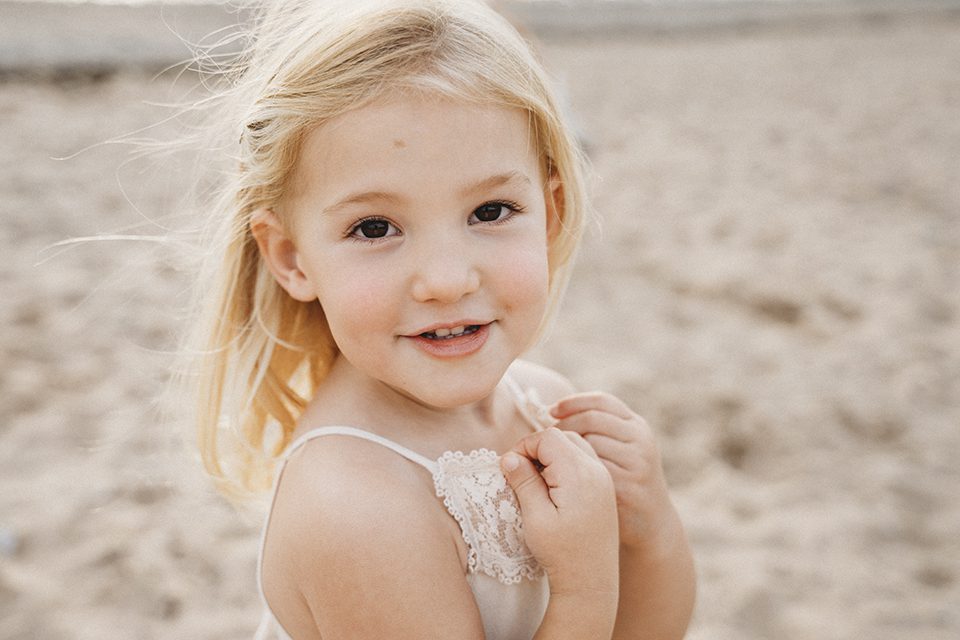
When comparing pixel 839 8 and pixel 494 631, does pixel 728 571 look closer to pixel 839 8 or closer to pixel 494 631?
pixel 494 631

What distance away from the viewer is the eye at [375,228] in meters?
1.34

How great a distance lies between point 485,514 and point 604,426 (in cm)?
34

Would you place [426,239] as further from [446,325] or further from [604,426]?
[604,426]

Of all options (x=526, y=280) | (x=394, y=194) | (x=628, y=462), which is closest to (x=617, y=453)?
(x=628, y=462)

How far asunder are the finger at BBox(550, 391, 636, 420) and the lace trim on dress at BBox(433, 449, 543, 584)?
262 millimetres

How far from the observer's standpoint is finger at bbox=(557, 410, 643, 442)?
5.48 feet

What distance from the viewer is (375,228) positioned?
135cm

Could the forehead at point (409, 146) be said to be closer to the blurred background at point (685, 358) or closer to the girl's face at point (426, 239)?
the girl's face at point (426, 239)

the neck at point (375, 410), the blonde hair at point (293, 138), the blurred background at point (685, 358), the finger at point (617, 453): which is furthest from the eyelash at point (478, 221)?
the blurred background at point (685, 358)

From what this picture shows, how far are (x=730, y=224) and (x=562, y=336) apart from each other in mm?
1730

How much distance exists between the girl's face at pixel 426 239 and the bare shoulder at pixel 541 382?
17.3 inches

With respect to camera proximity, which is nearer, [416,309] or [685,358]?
[416,309]

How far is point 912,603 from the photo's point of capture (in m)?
2.50

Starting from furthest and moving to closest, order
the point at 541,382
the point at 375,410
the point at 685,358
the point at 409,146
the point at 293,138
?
1. the point at 685,358
2. the point at 541,382
3. the point at 375,410
4. the point at 293,138
5. the point at 409,146
